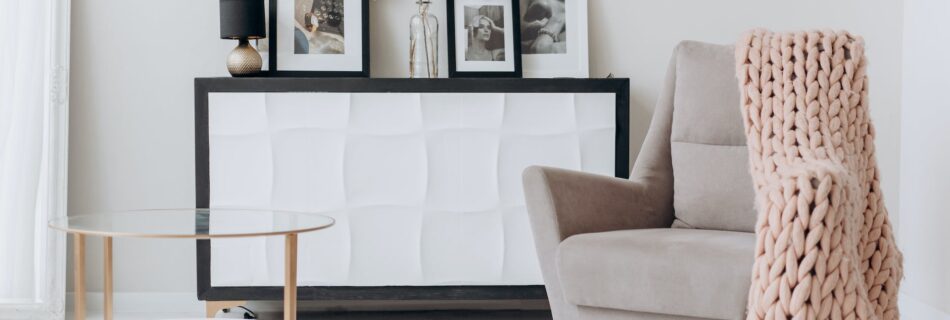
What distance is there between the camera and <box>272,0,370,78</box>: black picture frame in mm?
2846

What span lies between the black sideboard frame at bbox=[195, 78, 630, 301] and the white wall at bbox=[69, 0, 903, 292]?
13.1 inches

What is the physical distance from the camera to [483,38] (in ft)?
9.55

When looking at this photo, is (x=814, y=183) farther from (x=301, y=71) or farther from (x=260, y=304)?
(x=260, y=304)

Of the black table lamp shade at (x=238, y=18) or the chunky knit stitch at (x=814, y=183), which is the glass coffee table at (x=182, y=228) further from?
the chunky knit stitch at (x=814, y=183)

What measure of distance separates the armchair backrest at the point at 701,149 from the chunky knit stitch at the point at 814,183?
71 centimetres

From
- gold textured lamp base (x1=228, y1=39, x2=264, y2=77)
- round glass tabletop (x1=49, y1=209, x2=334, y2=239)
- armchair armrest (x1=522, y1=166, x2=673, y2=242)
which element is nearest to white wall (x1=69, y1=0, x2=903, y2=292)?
gold textured lamp base (x1=228, y1=39, x2=264, y2=77)

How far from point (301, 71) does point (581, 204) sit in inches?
47.5

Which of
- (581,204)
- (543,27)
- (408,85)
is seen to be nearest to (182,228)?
(581,204)

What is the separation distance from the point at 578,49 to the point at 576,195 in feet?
3.26

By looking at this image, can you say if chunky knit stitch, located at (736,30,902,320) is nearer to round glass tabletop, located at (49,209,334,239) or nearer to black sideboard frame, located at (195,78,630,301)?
round glass tabletop, located at (49,209,334,239)

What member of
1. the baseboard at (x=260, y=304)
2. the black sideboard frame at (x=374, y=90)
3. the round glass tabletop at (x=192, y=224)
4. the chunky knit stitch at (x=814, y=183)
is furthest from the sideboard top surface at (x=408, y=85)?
the chunky knit stitch at (x=814, y=183)

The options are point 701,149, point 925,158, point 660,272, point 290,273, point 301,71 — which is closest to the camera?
point 660,272

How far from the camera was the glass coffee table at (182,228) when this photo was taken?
5.58 ft

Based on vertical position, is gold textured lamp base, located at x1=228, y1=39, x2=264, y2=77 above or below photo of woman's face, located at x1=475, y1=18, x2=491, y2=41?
below
